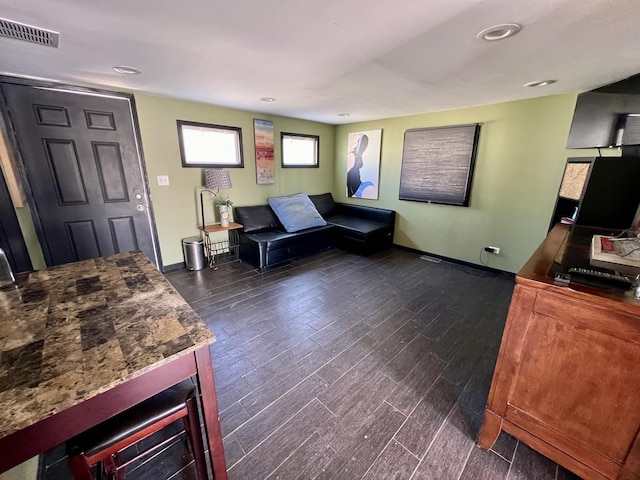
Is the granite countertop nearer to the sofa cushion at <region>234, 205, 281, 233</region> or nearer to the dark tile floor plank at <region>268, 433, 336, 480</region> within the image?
the dark tile floor plank at <region>268, 433, 336, 480</region>

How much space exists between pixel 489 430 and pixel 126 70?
11.8 feet

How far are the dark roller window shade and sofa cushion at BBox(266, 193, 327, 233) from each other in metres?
1.57

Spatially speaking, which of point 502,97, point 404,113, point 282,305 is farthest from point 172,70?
point 502,97

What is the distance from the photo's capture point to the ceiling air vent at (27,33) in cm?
142

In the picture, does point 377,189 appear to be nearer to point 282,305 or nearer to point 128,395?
point 282,305

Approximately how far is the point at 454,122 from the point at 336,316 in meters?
3.08

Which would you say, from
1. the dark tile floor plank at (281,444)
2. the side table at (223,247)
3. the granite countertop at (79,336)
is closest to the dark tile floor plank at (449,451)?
the dark tile floor plank at (281,444)

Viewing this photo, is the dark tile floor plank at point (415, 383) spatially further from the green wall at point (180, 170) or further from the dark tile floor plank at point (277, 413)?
the green wall at point (180, 170)

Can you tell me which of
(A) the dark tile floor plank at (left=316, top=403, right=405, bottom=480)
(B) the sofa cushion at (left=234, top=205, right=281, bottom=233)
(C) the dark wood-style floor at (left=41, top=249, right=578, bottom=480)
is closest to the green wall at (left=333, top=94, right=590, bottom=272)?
(C) the dark wood-style floor at (left=41, top=249, right=578, bottom=480)

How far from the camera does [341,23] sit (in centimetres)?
138

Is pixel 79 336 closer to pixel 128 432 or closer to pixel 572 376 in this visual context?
pixel 128 432

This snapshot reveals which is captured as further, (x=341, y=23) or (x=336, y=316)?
(x=336, y=316)

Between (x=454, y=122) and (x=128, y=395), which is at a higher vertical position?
(x=454, y=122)

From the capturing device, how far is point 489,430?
1.32 m
